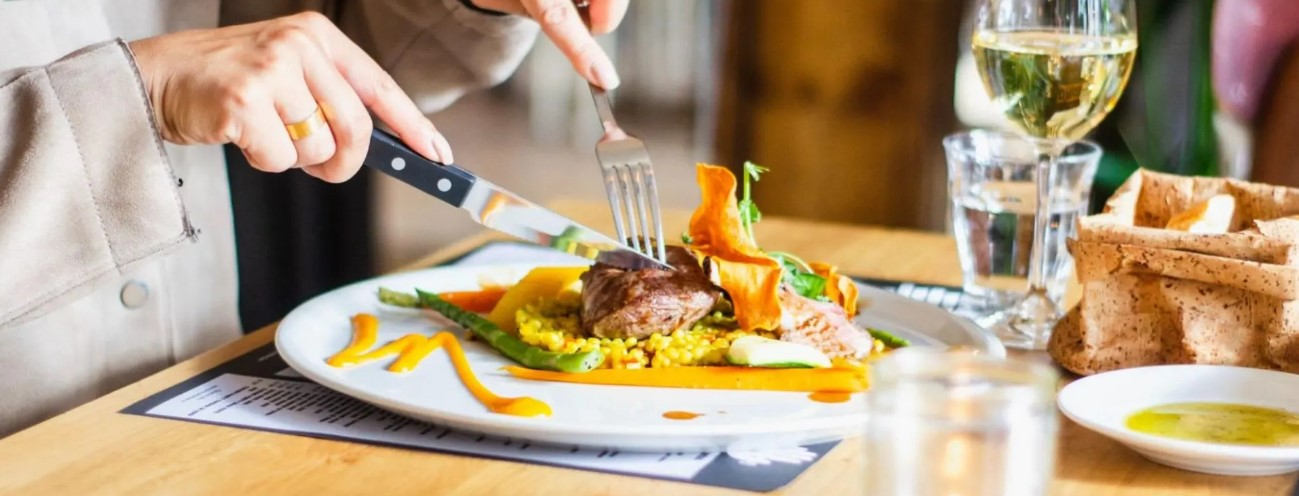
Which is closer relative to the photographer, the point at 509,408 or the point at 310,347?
the point at 509,408

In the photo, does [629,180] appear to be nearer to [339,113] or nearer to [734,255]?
[734,255]

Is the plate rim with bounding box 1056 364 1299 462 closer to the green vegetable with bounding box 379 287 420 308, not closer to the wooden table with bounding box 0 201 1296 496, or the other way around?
the wooden table with bounding box 0 201 1296 496

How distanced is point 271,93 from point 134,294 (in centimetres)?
60

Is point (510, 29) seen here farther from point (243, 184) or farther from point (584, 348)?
point (243, 184)

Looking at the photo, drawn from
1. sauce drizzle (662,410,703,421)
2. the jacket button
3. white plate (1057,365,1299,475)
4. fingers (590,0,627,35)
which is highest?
fingers (590,0,627,35)

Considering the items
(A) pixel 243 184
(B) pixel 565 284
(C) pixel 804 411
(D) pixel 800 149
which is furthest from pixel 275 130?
(D) pixel 800 149

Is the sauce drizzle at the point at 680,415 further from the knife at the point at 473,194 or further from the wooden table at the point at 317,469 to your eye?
the knife at the point at 473,194

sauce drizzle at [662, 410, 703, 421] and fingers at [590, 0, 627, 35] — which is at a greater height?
fingers at [590, 0, 627, 35]

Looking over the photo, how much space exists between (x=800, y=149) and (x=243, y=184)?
5.42 ft

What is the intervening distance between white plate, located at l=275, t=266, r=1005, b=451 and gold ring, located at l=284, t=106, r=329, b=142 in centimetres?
20

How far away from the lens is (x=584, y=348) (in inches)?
48.1

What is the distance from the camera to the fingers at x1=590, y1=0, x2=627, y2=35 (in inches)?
61.2

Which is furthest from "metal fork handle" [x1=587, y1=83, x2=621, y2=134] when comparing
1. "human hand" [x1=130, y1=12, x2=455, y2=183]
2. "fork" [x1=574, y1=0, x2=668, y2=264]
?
"human hand" [x1=130, y1=12, x2=455, y2=183]

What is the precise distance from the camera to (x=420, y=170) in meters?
1.21
